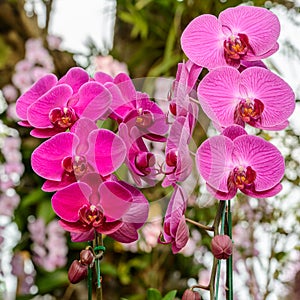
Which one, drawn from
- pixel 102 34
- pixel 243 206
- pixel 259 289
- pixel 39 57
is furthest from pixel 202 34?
pixel 102 34

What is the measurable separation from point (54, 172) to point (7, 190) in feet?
3.43

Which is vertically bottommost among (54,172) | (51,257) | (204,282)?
(204,282)

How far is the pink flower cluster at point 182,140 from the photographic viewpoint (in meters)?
0.43

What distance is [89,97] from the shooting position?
1.49ft

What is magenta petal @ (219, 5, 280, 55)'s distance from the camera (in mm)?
442

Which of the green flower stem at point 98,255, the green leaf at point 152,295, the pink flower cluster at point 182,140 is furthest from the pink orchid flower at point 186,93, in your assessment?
the green leaf at point 152,295

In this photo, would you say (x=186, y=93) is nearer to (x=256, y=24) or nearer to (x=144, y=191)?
(x=256, y=24)

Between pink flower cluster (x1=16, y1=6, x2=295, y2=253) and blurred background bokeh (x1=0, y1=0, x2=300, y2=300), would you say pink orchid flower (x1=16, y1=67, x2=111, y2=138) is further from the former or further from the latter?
blurred background bokeh (x1=0, y1=0, x2=300, y2=300)

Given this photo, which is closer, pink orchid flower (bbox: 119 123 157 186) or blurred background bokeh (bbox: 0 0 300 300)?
pink orchid flower (bbox: 119 123 157 186)

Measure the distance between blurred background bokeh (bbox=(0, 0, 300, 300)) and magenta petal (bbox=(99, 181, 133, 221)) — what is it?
67 cm

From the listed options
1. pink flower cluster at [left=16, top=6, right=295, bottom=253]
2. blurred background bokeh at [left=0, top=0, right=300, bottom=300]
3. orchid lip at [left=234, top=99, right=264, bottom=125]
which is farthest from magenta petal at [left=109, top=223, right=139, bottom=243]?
blurred background bokeh at [left=0, top=0, right=300, bottom=300]

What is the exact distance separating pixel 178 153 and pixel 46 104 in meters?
0.11

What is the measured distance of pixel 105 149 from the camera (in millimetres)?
432

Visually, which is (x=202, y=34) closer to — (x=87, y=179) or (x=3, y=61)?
(x=87, y=179)
